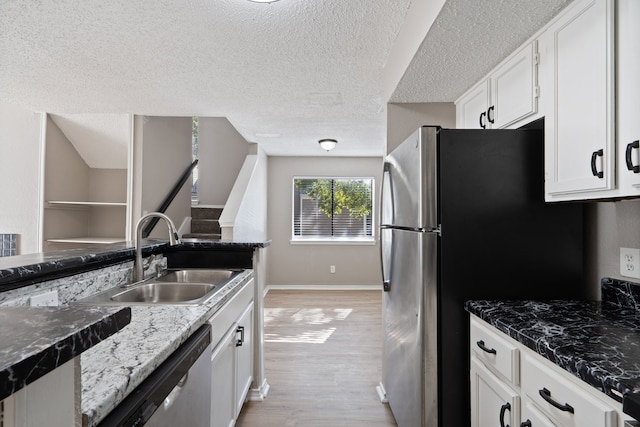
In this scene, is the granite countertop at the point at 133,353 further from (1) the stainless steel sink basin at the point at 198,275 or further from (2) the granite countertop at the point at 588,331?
(2) the granite countertop at the point at 588,331

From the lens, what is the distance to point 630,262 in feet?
4.63

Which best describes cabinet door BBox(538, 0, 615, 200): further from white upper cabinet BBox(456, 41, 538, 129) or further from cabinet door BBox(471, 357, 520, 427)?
cabinet door BBox(471, 357, 520, 427)

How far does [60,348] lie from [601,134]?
1.54m

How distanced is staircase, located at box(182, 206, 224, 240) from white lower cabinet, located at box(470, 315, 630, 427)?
398cm

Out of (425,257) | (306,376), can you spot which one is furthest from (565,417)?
(306,376)

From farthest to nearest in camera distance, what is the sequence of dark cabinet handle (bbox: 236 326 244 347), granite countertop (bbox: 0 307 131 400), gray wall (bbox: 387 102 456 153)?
1. gray wall (bbox: 387 102 456 153)
2. dark cabinet handle (bbox: 236 326 244 347)
3. granite countertop (bbox: 0 307 131 400)

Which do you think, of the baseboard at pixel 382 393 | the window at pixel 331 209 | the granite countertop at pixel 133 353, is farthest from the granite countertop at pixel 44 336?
the window at pixel 331 209

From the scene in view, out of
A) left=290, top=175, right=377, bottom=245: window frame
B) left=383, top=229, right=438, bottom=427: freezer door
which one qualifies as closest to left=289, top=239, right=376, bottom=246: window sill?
left=290, top=175, right=377, bottom=245: window frame

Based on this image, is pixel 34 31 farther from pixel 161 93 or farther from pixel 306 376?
pixel 306 376

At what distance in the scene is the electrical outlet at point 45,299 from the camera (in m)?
1.13

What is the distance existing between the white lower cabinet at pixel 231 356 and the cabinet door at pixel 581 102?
1.48 metres

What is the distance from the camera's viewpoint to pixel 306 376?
2.76 meters

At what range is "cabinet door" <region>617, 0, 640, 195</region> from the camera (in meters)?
1.08

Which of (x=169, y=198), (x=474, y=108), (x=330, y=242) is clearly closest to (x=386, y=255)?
(x=474, y=108)
